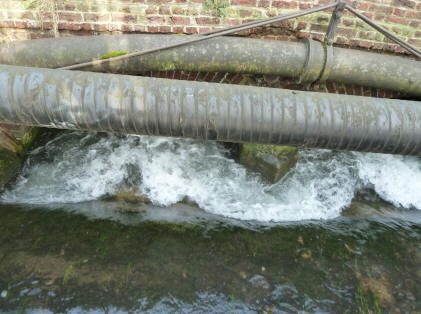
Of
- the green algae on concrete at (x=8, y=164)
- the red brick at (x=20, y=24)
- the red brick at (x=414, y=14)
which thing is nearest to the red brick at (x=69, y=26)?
the red brick at (x=20, y=24)

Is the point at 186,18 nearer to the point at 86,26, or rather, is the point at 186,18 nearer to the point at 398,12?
the point at 86,26

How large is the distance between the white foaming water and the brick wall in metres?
0.99

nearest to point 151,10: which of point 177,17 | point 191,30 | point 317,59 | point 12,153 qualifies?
point 177,17

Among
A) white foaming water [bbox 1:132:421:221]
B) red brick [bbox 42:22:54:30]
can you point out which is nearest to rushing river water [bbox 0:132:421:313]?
white foaming water [bbox 1:132:421:221]

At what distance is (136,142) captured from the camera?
2.53 metres

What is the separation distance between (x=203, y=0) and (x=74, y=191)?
6.06ft

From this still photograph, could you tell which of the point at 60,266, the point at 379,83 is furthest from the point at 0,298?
the point at 379,83

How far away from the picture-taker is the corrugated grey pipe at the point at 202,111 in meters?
1.42

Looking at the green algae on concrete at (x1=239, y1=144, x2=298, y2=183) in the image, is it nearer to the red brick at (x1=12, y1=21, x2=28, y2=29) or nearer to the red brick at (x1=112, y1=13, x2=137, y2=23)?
the red brick at (x1=112, y1=13, x2=137, y2=23)

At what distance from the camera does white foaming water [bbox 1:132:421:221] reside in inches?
80.5

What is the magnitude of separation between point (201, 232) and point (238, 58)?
4.44 feet

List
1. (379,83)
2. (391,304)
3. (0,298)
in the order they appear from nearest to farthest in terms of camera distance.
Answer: (0,298) → (391,304) → (379,83)

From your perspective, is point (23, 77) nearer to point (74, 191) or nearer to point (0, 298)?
point (74, 191)

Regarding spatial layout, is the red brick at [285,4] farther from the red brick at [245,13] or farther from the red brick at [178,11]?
the red brick at [178,11]
